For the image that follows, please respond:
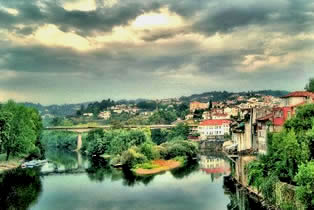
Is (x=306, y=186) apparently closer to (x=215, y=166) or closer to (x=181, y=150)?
(x=215, y=166)

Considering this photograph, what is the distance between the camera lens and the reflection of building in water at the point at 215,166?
48375mm

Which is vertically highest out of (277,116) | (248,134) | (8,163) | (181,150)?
(277,116)

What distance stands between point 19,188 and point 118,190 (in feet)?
30.5

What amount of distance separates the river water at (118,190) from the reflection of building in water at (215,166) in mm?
118

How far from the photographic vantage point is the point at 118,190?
37.6 metres

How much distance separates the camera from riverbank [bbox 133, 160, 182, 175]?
49.6m

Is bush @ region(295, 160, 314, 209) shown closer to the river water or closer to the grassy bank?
the river water

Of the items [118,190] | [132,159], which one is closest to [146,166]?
[132,159]

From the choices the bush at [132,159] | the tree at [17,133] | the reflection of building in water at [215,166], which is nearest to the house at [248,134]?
the reflection of building in water at [215,166]

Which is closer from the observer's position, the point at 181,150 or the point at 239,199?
the point at 239,199

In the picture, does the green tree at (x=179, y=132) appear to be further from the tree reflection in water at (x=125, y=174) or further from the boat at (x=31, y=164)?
the boat at (x=31, y=164)

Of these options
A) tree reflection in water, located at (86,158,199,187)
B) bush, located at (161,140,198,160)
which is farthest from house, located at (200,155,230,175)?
bush, located at (161,140,198,160)

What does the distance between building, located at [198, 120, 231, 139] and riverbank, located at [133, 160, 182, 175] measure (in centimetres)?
4441

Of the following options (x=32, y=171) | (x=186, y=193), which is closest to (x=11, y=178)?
(x=32, y=171)
